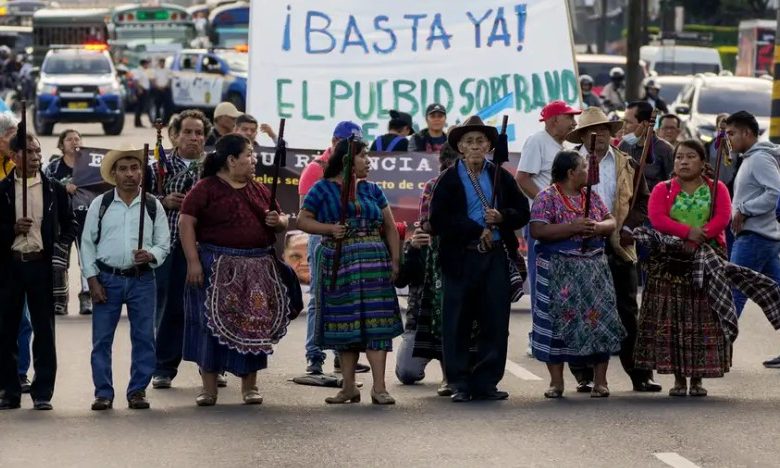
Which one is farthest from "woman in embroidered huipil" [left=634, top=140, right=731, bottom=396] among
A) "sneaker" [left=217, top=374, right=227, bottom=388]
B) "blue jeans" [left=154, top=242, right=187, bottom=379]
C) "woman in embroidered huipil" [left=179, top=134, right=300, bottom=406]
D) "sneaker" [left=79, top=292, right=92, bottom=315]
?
"sneaker" [left=79, top=292, right=92, bottom=315]

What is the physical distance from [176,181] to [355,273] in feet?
5.14

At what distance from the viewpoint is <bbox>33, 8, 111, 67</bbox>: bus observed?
56969 millimetres

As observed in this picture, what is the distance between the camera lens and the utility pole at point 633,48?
29.8 metres

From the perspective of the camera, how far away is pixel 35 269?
34.6 ft

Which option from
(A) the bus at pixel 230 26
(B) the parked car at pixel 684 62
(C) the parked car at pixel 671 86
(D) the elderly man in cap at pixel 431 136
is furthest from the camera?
(A) the bus at pixel 230 26

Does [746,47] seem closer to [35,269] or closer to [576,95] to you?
[576,95]

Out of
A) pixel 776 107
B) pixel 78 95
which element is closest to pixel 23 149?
pixel 776 107

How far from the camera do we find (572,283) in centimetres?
1091

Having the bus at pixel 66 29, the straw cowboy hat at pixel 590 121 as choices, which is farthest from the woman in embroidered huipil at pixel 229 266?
the bus at pixel 66 29

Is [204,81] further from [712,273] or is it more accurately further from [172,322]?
[712,273]

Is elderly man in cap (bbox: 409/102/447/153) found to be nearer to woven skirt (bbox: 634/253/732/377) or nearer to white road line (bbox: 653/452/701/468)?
woven skirt (bbox: 634/253/732/377)

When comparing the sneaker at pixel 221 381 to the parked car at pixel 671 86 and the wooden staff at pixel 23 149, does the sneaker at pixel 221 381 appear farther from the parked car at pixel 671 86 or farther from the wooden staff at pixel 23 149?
the parked car at pixel 671 86

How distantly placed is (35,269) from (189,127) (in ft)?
5.36

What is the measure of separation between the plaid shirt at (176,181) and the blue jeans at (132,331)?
0.96 meters
